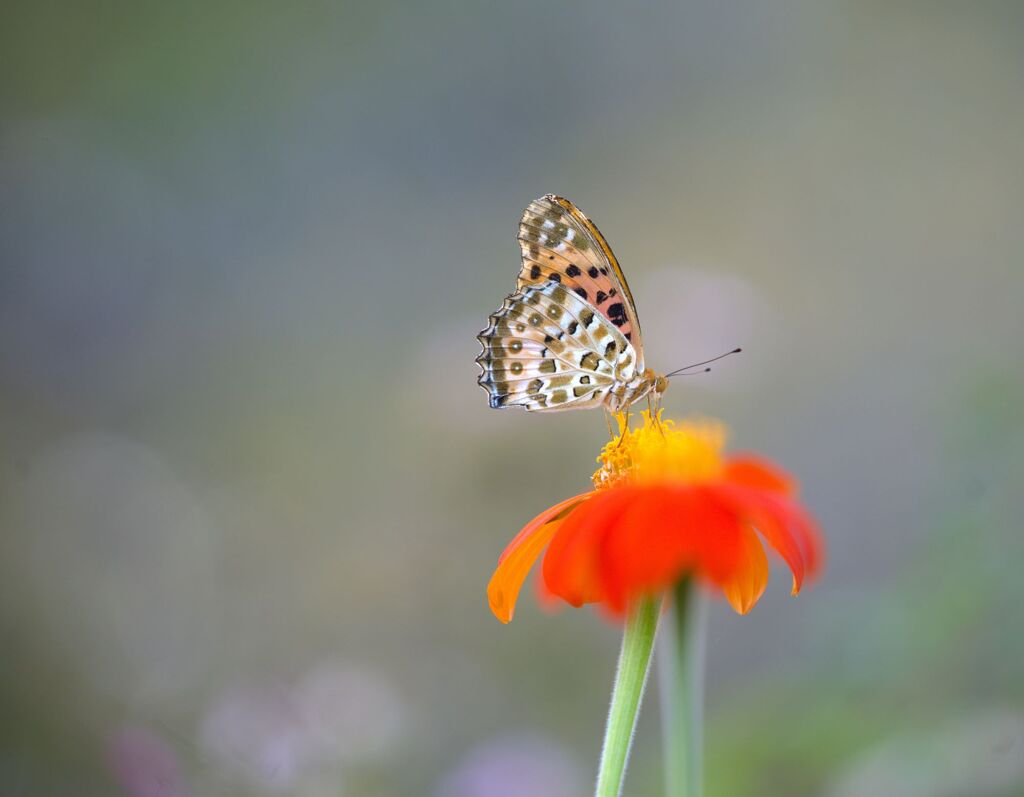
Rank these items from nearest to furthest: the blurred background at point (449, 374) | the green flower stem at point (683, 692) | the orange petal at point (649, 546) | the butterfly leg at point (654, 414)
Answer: the green flower stem at point (683, 692), the orange petal at point (649, 546), the butterfly leg at point (654, 414), the blurred background at point (449, 374)

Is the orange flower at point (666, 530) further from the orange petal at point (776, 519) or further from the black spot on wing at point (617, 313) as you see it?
the black spot on wing at point (617, 313)

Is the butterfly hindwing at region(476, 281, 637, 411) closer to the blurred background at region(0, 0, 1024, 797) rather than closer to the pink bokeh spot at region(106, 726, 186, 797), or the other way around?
the blurred background at region(0, 0, 1024, 797)

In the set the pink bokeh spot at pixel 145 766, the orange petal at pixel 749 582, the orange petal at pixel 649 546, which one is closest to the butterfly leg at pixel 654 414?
the orange petal at pixel 749 582

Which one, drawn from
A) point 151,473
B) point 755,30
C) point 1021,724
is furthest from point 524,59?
point 1021,724

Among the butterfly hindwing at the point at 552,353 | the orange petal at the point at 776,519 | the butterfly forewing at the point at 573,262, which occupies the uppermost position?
the butterfly forewing at the point at 573,262

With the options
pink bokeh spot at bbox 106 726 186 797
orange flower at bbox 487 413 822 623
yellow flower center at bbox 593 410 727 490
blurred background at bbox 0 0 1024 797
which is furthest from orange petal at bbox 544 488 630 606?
pink bokeh spot at bbox 106 726 186 797

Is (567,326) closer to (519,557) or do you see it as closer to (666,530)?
(519,557)
